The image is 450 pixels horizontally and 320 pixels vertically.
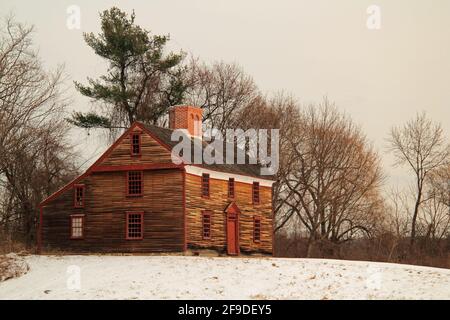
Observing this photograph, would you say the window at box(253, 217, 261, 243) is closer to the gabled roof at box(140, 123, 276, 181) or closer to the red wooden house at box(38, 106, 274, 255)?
the red wooden house at box(38, 106, 274, 255)

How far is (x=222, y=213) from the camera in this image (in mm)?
44875

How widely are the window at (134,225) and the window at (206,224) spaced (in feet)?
11.2

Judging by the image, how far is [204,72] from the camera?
6444cm

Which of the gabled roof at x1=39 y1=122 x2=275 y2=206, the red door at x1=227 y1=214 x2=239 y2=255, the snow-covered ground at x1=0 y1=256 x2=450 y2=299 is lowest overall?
the snow-covered ground at x1=0 y1=256 x2=450 y2=299

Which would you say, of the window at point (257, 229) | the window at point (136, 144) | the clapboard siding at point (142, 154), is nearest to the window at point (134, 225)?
the clapboard siding at point (142, 154)

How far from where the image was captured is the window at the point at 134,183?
42656mm

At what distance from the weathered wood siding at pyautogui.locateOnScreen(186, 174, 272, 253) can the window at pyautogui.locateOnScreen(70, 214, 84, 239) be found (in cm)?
667

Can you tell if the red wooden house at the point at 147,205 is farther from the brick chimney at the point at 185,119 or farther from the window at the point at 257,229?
the brick chimney at the point at 185,119

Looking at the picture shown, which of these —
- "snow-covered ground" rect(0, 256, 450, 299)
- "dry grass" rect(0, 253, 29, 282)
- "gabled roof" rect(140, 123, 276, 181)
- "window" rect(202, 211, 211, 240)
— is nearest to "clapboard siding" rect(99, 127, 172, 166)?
"gabled roof" rect(140, 123, 276, 181)

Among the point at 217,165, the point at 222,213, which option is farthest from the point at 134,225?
the point at 217,165

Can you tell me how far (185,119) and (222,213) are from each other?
7.06 m

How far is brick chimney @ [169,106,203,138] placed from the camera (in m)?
48.6
